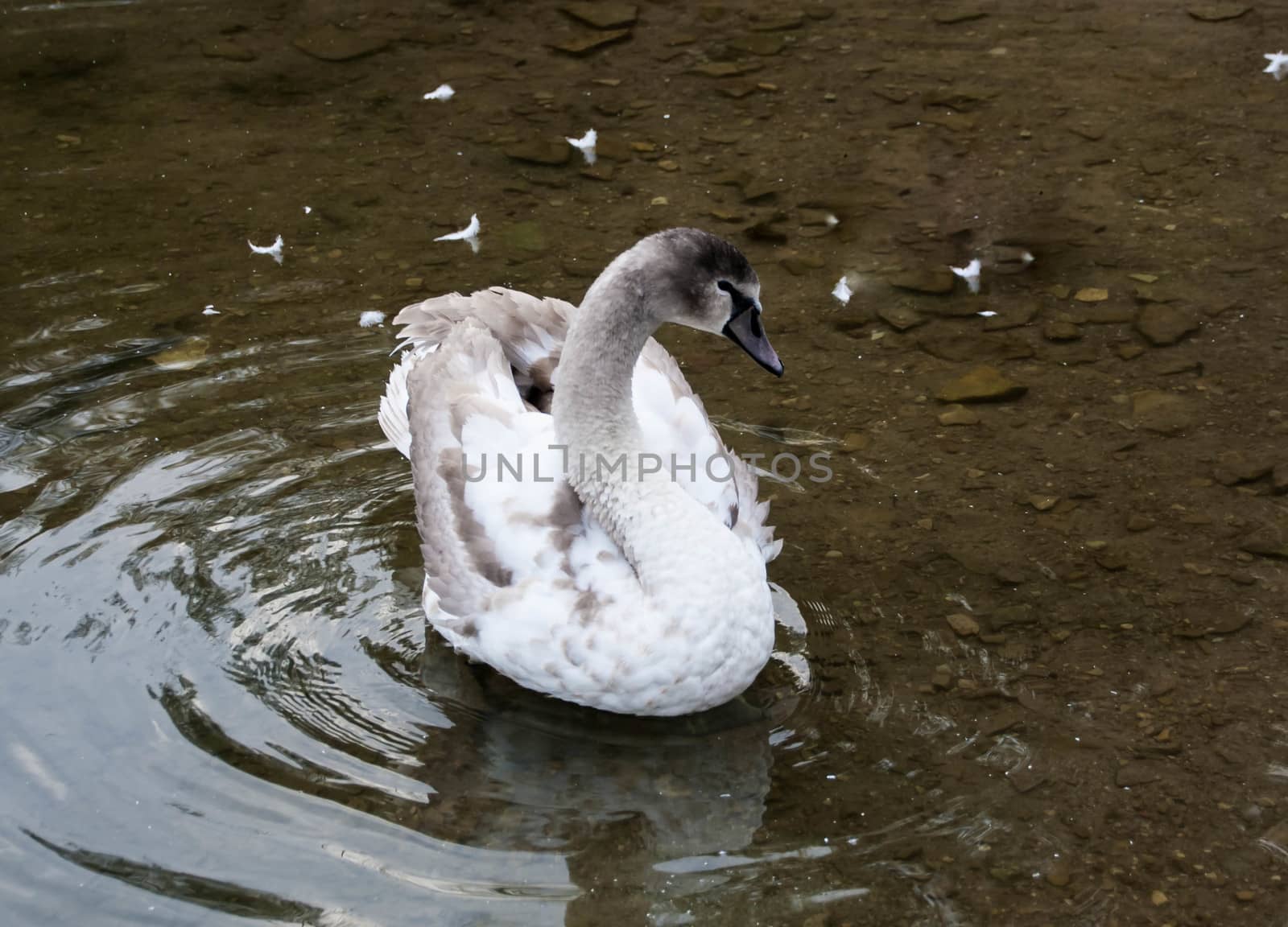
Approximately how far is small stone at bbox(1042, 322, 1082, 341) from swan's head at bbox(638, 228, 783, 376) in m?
2.35

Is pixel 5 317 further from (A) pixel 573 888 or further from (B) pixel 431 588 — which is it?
(A) pixel 573 888

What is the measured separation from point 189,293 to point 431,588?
3.12 meters

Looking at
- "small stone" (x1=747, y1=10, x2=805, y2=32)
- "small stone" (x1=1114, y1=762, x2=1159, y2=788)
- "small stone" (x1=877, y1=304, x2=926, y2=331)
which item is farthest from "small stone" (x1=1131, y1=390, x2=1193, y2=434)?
"small stone" (x1=747, y1=10, x2=805, y2=32)

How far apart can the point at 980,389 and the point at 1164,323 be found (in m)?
1.01

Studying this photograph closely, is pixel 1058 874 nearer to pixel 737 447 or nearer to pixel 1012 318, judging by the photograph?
pixel 737 447

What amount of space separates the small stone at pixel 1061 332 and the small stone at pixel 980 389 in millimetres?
425

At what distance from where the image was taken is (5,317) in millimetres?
7016

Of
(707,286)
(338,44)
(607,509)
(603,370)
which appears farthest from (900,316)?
(338,44)

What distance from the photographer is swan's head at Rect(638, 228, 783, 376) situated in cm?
454

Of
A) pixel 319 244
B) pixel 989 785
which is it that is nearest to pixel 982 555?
pixel 989 785

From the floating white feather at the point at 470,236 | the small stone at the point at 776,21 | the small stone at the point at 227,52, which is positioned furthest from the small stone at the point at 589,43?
the floating white feather at the point at 470,236

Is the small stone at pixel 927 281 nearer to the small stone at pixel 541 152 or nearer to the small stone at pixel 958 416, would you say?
the small stone at pixel 958 416

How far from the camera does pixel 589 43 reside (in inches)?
388

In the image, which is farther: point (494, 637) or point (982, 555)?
point (982, 555)
